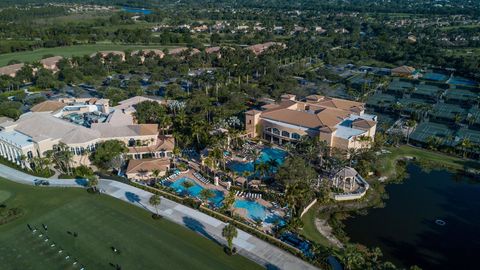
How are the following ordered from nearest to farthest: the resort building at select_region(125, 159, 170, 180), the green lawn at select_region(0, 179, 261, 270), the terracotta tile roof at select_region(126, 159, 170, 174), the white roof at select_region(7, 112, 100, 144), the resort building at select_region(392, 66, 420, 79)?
the green lawn at select_region(0, 179, 261, 270) → the resort building at select_region(125, 159, 170, 180) → the terracotta tile roof at select_region(126, 159, 170, 174) → the white roof at select_region(7, 112, 100, 144) → the resort building at select_region(392, 66, 420, 79)

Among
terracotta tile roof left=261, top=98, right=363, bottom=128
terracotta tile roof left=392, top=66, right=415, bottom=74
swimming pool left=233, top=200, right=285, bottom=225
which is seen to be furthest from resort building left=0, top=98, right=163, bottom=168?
terracotta tile roof left=392, top=66, right=415, bottom=74

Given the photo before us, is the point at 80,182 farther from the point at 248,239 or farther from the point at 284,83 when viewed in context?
the point at 284,83

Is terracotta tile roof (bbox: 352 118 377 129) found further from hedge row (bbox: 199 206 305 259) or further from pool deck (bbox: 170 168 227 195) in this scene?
hedge row (bbox: 199 206 305 259)

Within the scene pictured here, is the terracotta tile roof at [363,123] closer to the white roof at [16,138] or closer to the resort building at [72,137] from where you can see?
the resort building at [72,137]

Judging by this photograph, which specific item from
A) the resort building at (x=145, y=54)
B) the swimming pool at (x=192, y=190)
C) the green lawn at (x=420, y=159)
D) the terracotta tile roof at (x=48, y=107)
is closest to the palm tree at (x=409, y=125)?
the green lawn at (x=420, y=159)

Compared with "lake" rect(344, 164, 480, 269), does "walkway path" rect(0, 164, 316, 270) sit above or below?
above

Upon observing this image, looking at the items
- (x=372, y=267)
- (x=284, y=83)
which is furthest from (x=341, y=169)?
(x=284, y=83)
